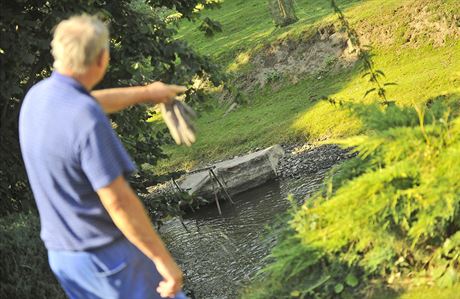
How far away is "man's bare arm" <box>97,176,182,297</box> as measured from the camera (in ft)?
11.5

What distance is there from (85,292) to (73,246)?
33 cm

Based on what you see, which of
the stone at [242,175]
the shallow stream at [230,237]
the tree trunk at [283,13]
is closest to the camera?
the shallow stream at [230,237]

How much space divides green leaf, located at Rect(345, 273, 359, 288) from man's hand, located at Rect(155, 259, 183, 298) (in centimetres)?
196

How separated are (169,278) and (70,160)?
0.87 meters

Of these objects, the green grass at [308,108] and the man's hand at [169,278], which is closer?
the man's hand at [169,278]

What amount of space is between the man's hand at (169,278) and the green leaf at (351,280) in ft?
6.45

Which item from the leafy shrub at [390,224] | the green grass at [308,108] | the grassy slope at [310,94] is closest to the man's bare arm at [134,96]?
the leafy shrub at [390,224]

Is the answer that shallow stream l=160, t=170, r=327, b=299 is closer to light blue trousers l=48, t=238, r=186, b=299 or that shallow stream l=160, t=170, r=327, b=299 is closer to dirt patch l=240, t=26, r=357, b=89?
light blue trousers l=48, t=238, r=186, b=299

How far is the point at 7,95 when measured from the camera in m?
7.52

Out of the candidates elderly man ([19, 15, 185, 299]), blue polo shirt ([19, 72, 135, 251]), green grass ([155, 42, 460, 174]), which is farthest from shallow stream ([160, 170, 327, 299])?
blue polo shirt ([19, 72, 135, 251])

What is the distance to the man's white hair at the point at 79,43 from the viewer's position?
138 inches

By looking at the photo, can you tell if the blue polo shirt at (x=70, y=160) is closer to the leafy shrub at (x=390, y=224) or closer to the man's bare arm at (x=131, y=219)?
the man's bare arm at (x=131, y=219)

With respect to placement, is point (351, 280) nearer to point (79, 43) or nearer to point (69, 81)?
point (69, 81)

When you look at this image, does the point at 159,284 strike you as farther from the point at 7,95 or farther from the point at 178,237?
the point at 178,237
